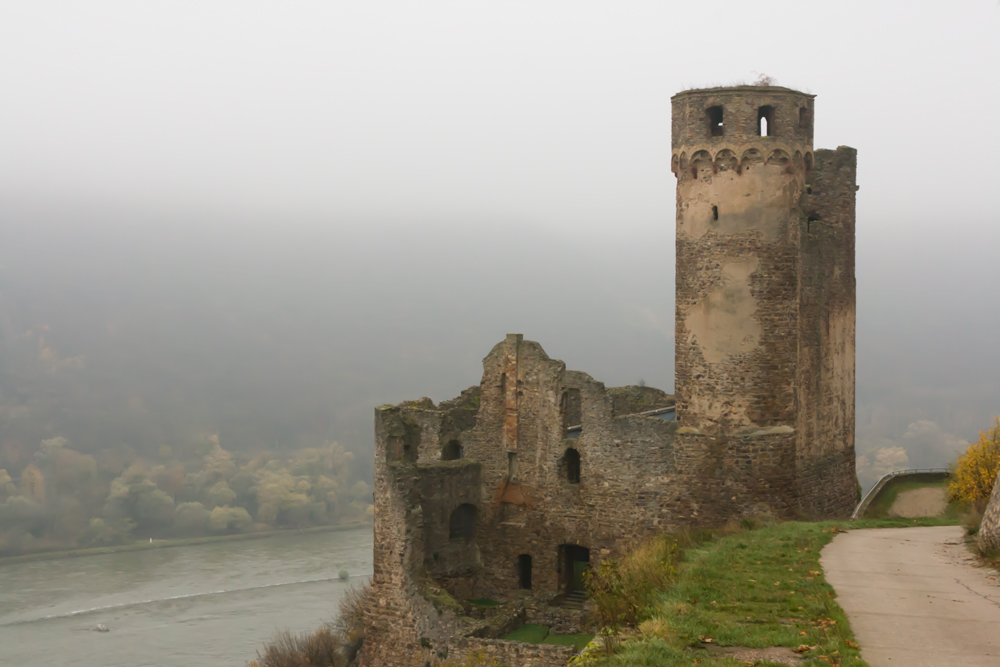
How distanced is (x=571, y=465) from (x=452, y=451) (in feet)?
11.6

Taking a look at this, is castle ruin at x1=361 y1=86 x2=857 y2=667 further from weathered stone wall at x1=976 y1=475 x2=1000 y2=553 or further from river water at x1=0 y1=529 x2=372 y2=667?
river water at x1=0 y1=529 x2=372 y2=667

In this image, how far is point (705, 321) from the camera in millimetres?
21938

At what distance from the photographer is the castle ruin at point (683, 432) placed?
21.6 metres

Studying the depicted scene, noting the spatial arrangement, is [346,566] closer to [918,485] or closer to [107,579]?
[107,579]

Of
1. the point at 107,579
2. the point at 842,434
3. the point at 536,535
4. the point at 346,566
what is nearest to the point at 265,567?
the point at 346,566

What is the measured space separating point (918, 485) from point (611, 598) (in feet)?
50.0

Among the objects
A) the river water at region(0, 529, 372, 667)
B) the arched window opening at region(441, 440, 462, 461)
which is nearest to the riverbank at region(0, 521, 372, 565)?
the river water at region(0, 529, 372, 667)

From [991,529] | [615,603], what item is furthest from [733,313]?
[615,603]

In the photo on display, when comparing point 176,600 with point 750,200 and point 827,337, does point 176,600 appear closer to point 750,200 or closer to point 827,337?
point 827,337

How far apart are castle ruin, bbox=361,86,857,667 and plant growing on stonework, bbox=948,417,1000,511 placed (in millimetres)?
2537

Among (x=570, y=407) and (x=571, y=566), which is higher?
(x=570, y=407)

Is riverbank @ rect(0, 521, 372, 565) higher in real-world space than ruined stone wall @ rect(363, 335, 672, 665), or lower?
lower

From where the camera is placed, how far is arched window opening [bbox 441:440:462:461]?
85.0 feet

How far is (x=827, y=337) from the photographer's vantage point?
23641 millimetres
